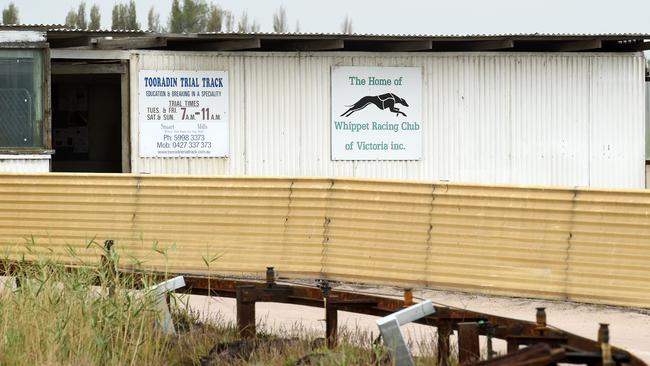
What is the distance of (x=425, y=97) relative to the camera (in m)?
25.5

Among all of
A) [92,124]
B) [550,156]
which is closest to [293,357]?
[550,156]

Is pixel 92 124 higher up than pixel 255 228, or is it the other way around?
pixel 92 124

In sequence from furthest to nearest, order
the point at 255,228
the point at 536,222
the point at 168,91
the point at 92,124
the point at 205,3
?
the point at 205,3 < the point at 92,124 < the point at 168,91 < the point at 255,228 < the point at 536,222

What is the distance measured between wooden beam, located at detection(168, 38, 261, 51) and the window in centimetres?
260

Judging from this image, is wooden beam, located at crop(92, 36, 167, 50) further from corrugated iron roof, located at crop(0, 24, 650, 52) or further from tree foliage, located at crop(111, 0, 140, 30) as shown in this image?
tree foliage, located at crop(111, 0, 140, 30)

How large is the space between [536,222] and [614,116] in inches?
430

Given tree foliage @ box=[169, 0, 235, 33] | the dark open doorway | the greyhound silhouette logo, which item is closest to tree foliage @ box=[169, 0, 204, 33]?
tree foliage @ box=[169, 0, 235, 33]

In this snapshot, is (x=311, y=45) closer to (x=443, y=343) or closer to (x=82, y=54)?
(x=82, y=54)

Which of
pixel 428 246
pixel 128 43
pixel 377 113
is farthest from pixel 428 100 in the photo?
pixel 428 246

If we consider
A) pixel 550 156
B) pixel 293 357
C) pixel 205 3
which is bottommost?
pixel 293 357

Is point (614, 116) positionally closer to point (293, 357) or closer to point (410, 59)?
point (410, 59)

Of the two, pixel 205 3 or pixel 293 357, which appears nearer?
pixel 293 357

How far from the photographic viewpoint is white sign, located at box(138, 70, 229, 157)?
79.5 ft

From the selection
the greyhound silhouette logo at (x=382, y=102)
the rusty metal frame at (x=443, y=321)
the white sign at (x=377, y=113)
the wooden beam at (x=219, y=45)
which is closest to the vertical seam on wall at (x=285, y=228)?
the rusty metal frame at (x=443, y=321)
